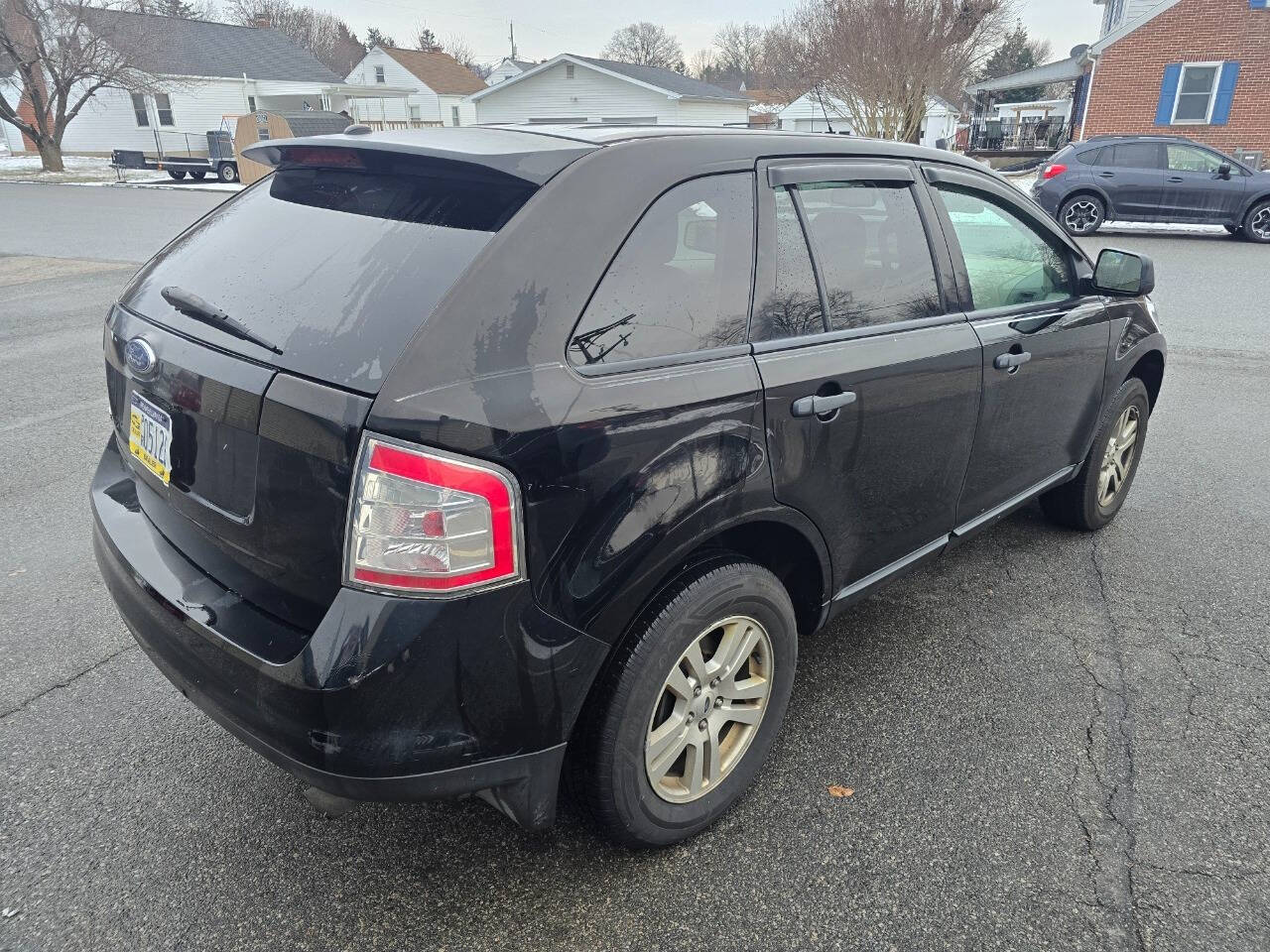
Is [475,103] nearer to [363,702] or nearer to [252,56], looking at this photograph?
[252,56]

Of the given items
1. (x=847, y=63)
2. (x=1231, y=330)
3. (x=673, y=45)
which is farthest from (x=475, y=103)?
(x=673, y=45)

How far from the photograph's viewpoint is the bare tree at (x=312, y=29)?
7544cm

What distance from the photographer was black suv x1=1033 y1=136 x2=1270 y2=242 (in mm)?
15008

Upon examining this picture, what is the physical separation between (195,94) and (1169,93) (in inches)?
1702

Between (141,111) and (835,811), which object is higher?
(141,111)

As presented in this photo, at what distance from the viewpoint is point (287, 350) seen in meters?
1.93

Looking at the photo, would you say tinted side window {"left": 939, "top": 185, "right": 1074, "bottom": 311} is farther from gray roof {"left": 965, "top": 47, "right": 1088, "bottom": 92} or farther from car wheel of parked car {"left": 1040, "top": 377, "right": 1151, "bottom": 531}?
gray roof {"left": 965, "top": 47, "right": 1088, "bottom": 92}

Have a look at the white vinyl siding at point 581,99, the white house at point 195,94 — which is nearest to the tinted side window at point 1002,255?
the white vinyl siding at point 581,99

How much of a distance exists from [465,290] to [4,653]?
97.8 inches

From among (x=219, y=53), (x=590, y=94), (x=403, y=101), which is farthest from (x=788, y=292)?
(x=403, y=101)

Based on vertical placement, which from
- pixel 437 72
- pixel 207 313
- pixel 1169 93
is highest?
pixel 437 72

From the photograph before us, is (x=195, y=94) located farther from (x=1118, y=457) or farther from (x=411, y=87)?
(x=1118, y=457)

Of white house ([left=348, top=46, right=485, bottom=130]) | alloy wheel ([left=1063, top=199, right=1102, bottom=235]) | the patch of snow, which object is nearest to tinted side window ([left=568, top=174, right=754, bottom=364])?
alloy wheel ([left=1063, top=199, right=1102, bottom=235])

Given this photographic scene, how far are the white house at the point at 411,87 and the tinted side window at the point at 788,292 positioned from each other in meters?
55.3
